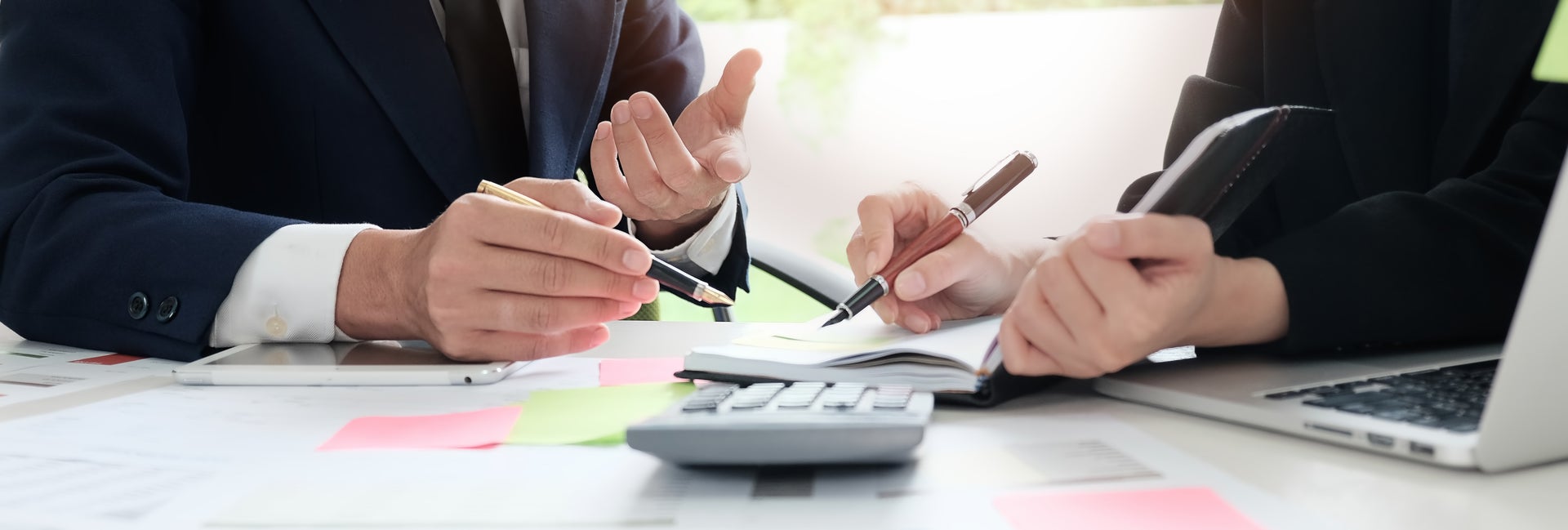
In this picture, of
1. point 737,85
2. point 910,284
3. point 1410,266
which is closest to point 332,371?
point 910,284

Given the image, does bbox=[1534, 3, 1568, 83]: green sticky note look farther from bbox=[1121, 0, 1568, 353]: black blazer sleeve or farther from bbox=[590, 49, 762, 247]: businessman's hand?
bbox=[590, 49, 762, 247]: businessman's hand

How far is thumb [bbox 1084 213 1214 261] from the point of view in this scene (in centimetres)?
57

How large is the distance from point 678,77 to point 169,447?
118 centimetres

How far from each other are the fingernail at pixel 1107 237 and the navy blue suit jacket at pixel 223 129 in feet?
2.49

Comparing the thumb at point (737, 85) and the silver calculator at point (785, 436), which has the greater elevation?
the thumb at point (737, 85)

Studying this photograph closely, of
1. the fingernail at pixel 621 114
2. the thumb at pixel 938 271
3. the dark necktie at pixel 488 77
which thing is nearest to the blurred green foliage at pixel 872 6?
the dark necktie at pixel 488 77

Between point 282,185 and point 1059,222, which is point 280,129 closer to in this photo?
point 282,185

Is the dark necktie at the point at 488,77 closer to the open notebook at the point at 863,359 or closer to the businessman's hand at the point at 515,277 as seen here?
the businessman's hand at the point at 515,277

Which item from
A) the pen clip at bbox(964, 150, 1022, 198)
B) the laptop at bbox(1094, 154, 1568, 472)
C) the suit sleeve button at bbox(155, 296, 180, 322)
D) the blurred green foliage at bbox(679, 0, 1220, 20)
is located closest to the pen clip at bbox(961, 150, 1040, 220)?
the pen clip at bbox(964, 150, 1022, 198)

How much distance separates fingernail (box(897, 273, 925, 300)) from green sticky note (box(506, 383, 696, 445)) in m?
0.21

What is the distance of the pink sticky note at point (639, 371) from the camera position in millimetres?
804

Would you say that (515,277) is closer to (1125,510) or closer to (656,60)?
(1125,510)

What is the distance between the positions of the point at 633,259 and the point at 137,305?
1.65 feet

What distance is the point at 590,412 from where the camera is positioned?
2.23 feet
